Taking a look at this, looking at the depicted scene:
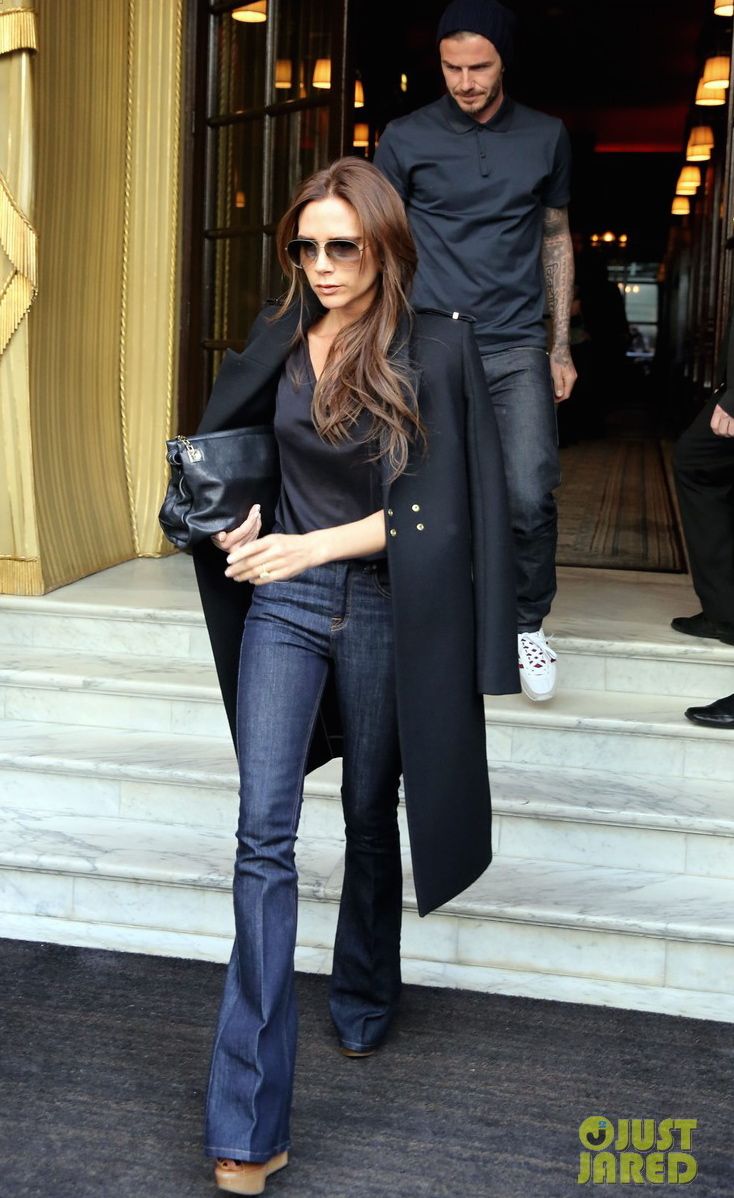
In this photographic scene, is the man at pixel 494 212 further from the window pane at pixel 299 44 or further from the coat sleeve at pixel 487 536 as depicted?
the window pane at pixel 299 44

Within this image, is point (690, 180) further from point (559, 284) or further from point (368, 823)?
point (368, 823)

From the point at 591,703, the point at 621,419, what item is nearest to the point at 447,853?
the point at 591,703

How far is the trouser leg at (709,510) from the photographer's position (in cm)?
430

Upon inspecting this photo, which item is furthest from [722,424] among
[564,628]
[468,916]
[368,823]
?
[368,823]

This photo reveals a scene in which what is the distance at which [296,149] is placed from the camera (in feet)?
17.4

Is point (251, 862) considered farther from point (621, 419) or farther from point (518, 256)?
point (621, 419)

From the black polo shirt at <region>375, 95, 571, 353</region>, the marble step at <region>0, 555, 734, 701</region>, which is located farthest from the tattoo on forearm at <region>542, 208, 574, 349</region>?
the marble step at <region>0, 555, 734, 701</region>

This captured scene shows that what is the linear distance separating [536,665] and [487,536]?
56.4 inches

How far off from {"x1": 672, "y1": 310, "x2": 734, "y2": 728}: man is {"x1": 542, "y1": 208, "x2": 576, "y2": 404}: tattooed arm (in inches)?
27.1

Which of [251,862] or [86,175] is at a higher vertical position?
[86,175]

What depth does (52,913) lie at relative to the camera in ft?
11.1

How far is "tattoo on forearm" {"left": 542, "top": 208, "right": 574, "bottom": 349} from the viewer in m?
3.72

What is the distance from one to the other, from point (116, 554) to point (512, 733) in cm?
209

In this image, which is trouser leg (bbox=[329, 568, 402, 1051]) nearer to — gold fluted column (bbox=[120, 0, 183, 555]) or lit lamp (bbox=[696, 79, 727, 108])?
gold fluted column (bbox=[120, 0, 183, 555])
